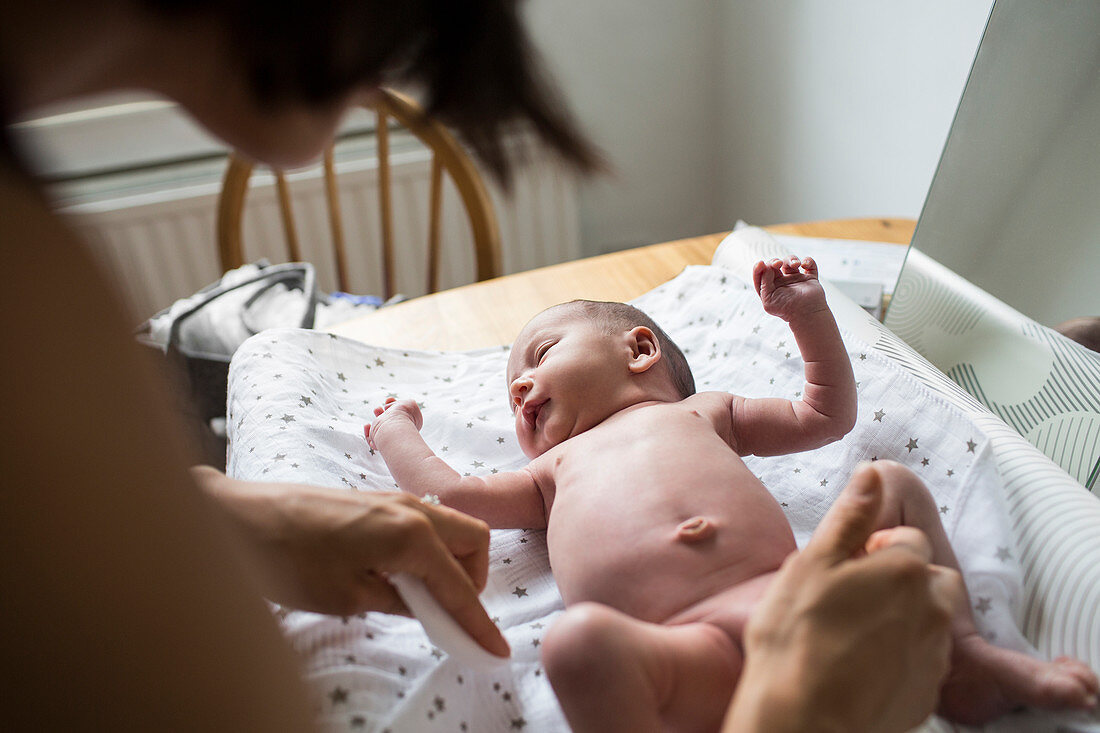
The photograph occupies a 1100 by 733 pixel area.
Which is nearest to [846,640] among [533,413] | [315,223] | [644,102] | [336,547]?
[336,547]

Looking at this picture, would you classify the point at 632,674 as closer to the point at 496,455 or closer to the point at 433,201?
the point at 496,455

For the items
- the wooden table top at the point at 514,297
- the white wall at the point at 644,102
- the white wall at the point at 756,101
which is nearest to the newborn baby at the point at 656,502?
the wooden table top at the point at 514,297

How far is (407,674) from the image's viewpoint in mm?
607

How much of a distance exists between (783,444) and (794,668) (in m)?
0.44

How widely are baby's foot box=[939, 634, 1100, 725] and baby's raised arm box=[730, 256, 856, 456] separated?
26 cm

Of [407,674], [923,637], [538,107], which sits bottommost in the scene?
[407,674]

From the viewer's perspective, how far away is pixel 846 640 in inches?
16.0

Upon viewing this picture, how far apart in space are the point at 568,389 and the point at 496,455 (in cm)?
14

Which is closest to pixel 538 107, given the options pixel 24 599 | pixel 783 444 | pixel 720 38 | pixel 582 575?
pixel 24 599

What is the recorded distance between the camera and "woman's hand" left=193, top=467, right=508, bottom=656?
20.3 inches

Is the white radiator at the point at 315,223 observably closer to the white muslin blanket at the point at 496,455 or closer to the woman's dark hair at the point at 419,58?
the white muslin blanket at the point at 496,455

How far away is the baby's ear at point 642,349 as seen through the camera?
90cm

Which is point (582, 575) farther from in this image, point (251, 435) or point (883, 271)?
point (883, 271)

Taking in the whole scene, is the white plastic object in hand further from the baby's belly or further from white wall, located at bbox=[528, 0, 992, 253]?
white wall, located at bbox=[528, 0, 992, 253]
